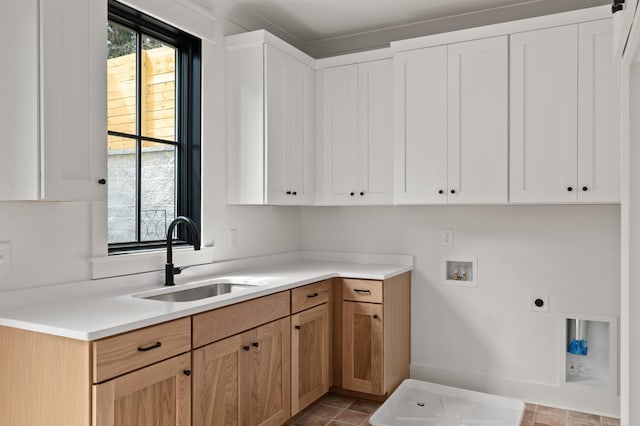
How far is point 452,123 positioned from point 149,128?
1.79 m

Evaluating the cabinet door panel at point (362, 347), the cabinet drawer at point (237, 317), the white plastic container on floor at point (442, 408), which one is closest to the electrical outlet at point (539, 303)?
the white plastic container on floor at point (442, 408)

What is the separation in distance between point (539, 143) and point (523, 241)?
0.68 m

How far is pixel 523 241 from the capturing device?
10.5 feet

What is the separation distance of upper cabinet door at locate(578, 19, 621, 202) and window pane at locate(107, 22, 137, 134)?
8.00ft

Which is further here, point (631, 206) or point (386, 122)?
point (386, 122)

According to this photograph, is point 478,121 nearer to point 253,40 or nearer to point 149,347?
point 253,40

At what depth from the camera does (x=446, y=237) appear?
11.2ft

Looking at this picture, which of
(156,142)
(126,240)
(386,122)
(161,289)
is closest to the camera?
(161,289)

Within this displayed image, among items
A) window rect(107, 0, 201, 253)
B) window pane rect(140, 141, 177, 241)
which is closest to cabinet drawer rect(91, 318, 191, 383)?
window rect(107, 0, 201, 253)

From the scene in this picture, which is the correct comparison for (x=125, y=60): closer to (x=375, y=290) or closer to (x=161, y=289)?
(x=161, y=289)

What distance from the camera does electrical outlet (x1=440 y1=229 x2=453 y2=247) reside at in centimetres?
341

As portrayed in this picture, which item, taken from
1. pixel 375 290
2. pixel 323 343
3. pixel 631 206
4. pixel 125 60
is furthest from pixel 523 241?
pixel 125 60

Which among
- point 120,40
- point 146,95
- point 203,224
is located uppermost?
point 120,40

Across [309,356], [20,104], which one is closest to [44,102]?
[20,104]
